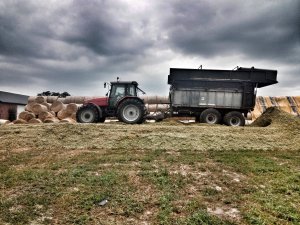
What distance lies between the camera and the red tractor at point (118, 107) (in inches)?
569

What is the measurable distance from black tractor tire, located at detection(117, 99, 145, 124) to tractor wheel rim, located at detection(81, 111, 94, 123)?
1.52 m

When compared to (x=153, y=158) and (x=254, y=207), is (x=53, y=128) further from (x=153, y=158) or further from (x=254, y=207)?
(x=254, y=207)

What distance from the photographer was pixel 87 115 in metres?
14.9

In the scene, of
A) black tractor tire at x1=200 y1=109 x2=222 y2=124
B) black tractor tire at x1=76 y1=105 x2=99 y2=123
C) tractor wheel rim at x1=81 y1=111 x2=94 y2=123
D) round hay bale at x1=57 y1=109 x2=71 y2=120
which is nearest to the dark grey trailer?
black tractor tire at x1=200 y1=109 x2=222 y2=124

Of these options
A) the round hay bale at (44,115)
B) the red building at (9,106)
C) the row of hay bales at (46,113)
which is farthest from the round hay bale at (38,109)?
the red building at (9,106)

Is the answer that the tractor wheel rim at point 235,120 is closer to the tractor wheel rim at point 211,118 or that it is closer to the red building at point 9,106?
the tractor wheel rim at point 211,118

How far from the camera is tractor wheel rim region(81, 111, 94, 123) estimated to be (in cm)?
1475

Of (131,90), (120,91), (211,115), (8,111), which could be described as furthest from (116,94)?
(8,111)

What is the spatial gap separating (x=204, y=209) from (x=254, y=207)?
951 mm

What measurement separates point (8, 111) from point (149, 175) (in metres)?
40.4

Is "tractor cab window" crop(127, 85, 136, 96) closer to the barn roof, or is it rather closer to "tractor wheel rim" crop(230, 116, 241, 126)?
"tractor wheel rim" crop(230, 116, 241, 126)

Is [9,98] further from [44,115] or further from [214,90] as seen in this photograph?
[214,90]

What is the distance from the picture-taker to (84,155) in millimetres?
8820

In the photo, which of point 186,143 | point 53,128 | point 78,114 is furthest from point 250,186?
point 78,114
